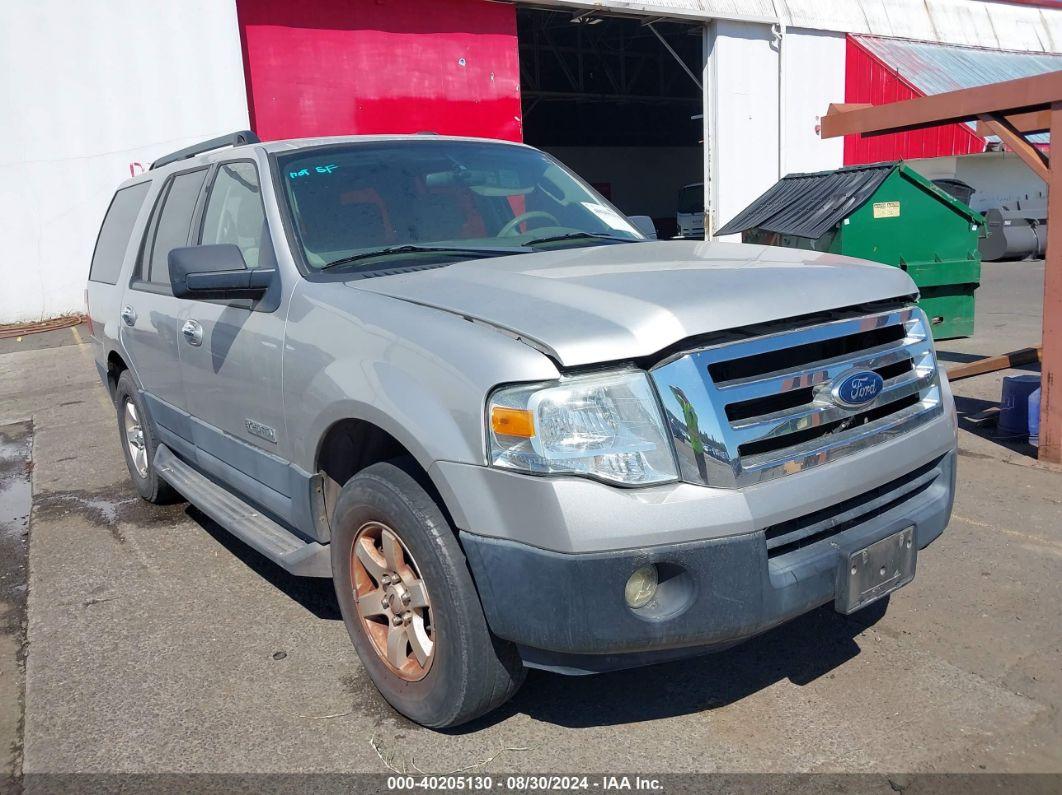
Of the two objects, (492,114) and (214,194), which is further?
(492,114)

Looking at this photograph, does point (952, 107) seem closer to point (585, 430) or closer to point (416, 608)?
point (585, 430)

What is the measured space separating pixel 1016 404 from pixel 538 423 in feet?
16.0

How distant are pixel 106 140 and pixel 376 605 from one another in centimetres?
1341

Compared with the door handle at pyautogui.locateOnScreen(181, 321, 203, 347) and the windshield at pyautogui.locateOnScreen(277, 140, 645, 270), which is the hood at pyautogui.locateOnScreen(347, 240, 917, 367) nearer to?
the windshield at pyautogui.locateOnScreen(277, 140, 645, 270)

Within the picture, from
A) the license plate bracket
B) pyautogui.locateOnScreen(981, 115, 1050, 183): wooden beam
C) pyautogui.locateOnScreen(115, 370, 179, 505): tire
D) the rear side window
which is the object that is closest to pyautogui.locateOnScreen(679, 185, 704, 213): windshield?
pyautogui.locateOnScreen(981, 115, 1050, 183): wooden beam

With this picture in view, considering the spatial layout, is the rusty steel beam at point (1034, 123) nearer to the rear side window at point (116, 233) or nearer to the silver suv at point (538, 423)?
the silver suv at point (538, 423)

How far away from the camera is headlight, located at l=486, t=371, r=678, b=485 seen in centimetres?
234

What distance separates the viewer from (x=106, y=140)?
1398cm

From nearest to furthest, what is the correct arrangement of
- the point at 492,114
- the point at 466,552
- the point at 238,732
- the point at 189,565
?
the point at 466,552 → the point at 238,732 → the point at 189,565 → the point at 492,114

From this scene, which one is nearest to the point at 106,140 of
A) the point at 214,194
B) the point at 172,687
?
the point at 214,194

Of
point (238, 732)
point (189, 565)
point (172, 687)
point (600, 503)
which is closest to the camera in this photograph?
point (600, 503)

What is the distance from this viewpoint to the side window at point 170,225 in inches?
174

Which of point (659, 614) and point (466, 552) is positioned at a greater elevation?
point (466, 552)

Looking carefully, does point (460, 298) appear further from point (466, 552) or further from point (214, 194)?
point (214, 194)
